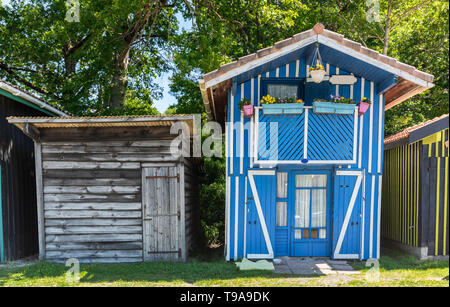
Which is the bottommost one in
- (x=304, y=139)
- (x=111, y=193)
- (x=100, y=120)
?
(x=111, y=193)

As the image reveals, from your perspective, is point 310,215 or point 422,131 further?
point 310,215

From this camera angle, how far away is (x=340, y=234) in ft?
25.6

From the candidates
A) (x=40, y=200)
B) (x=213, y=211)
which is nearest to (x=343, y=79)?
(x=213, y=211)

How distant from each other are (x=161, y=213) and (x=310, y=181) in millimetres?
3614

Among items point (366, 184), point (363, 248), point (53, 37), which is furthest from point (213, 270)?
point (53, 37)

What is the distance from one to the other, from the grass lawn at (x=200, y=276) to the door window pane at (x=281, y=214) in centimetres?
149

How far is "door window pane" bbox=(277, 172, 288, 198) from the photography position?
26.0 ft

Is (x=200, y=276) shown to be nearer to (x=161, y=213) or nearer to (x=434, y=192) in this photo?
(x=161, y=213)

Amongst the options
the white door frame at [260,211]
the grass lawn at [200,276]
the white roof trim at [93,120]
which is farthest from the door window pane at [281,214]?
the white roof trim at [93,120]

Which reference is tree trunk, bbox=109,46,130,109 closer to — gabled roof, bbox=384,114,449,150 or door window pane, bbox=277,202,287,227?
door window pane, bbox=277,202,287,227

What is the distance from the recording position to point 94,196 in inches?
309

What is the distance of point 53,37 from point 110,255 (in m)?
10.4

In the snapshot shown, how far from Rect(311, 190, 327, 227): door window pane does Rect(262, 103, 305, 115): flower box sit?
81.7 inches

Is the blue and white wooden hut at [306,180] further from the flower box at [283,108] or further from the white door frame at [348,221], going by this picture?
the flower box at [283,108]
